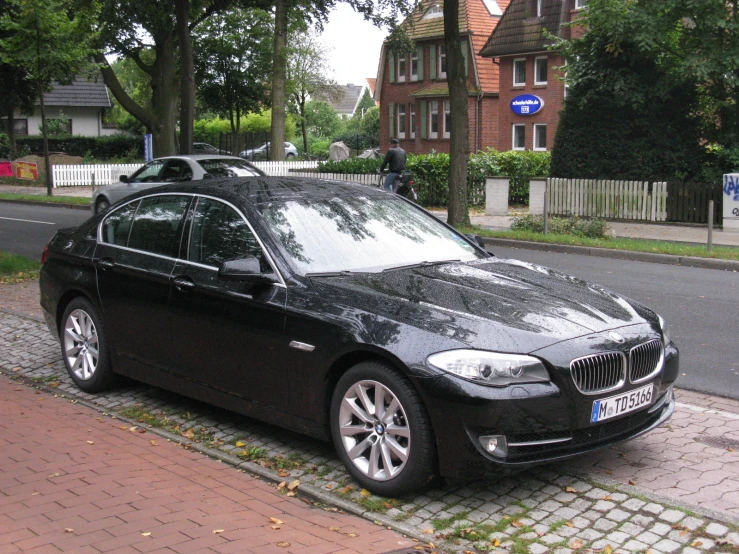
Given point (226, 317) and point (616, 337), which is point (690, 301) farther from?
point (226, 317)

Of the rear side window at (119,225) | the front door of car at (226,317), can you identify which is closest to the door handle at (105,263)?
the rear side window at (119,225)

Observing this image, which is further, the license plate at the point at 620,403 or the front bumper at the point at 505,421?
the license plate at the point at 620,403

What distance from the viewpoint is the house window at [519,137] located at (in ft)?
155

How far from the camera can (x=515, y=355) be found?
4.43m

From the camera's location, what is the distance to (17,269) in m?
12.6

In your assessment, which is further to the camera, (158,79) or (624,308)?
(158,79)

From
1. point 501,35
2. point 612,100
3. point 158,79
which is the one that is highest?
point 501,35

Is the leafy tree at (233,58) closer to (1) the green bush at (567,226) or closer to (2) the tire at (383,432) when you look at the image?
(1) the green bush at (567,226)

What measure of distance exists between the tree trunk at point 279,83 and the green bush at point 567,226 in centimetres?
1996

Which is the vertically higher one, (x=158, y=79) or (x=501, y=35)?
(x=501, y=35)

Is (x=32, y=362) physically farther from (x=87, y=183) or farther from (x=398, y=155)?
(x=87, y=183)

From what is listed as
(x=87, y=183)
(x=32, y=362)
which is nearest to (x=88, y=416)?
(x=32, y=362)

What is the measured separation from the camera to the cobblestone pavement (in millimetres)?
4172

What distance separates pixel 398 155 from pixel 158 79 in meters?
20.3
